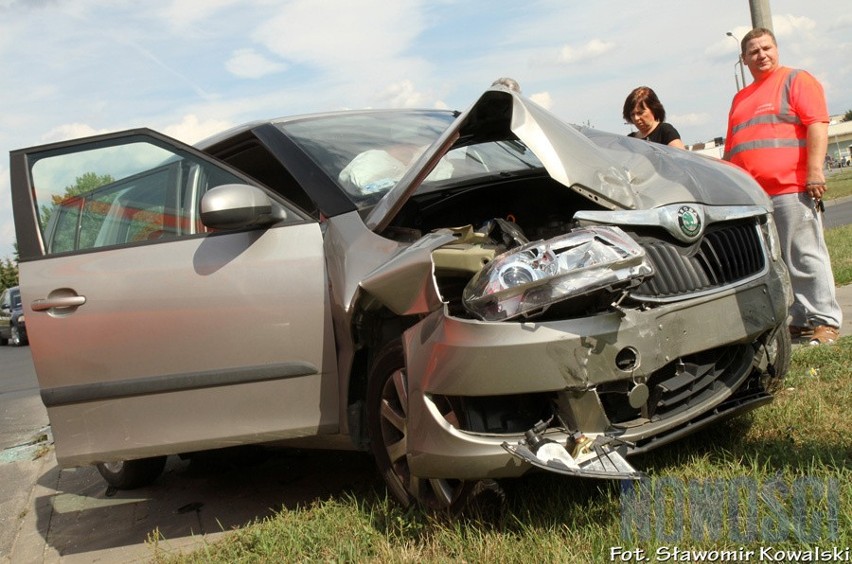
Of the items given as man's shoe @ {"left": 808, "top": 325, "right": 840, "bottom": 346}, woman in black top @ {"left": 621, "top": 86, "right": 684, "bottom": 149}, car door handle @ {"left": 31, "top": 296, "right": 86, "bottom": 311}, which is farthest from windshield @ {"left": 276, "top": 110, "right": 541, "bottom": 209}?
man's shoe @ {"left": 808, "top": 325, "right": 840, "bottom": 346}

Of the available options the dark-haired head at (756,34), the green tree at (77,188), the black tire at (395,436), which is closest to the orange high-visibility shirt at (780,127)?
the dark-haired head at (756,34)

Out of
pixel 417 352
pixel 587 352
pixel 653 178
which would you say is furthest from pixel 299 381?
pixel 653 178

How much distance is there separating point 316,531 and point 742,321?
5.71 ft

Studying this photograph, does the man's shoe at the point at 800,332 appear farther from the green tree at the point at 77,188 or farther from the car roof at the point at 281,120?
the green tree at the point at 77,188

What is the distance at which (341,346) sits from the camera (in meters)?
3.49

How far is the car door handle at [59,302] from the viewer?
3.79 metres

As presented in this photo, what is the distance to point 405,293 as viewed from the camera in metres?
3.04

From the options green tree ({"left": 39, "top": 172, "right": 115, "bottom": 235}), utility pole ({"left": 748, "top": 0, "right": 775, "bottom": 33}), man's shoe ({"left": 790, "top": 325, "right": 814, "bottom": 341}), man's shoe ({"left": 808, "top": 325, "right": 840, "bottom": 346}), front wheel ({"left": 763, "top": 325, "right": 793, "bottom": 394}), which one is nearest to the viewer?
front wheel ({"left": 763, "top": 325, "right": 793, "bottom": 394})

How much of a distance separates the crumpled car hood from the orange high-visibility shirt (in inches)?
75.3

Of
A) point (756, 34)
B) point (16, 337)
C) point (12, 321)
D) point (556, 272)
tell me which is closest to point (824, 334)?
point (756, 34)

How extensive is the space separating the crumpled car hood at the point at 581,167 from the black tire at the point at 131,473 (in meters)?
2.34

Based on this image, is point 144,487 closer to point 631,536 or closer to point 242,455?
point 242,455

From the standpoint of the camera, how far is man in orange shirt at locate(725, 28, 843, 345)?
5133 millimetres

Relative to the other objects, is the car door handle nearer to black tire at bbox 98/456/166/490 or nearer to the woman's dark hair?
black tire at bbox 98/456/166/490
